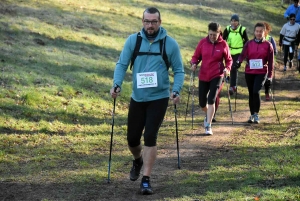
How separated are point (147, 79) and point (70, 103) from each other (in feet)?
22.4

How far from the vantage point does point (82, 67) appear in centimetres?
1753

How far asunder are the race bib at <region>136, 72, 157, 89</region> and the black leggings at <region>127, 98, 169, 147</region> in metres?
0.27

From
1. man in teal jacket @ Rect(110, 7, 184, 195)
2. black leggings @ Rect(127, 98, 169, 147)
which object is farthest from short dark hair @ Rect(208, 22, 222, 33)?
black leggings @ Rect(127, 98, 169, 147)

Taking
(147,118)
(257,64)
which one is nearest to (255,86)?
(257,64)

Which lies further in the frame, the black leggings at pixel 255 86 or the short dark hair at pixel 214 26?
the black leggings at pixel 255 86

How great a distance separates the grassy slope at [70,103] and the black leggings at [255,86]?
745mm

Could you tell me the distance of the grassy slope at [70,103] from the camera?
9242 mm

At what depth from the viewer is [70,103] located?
47.3 ft

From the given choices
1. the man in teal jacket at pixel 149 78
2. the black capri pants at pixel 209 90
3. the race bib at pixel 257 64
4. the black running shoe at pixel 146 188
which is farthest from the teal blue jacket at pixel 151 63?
the race bib at pixel 257 64

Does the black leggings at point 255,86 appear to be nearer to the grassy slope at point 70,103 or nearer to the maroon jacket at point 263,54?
the maroon jacket at point 263,54

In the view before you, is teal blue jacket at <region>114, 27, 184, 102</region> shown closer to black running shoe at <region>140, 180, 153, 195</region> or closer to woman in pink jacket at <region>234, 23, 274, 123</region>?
black running shoe at <region>140, 180, 153, 195</region>

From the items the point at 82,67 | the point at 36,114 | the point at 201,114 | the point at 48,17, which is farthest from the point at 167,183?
the point at 48,17

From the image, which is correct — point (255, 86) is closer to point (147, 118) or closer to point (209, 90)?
point (209, 90)

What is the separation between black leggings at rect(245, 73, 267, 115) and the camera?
46.1ft
